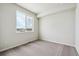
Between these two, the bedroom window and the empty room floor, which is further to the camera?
the bedroom window

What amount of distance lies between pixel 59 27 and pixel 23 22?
2.50m

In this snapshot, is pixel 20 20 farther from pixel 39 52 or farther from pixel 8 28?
pixel 39 52

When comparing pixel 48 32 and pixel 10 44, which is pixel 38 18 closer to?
pixel 48 32

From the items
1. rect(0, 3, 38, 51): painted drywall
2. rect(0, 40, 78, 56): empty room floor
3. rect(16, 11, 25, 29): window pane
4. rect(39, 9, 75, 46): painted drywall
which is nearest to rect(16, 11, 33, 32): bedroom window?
rect(16, 11, 25, 29): window pane

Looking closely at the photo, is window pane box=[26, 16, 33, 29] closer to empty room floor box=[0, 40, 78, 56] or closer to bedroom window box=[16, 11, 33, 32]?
bedroom window box=[16, 11, 33, 32]

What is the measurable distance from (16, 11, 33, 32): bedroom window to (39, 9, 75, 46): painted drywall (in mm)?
1075

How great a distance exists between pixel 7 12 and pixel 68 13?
3.47m

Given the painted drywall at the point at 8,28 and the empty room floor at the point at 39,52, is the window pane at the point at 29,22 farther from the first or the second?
the empty room floor at the point at 39,52

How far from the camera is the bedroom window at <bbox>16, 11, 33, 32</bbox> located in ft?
13.2

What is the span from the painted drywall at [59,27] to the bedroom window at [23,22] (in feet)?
3.53

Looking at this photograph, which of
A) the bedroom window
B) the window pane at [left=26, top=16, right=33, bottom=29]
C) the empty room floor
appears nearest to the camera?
the empty room floor

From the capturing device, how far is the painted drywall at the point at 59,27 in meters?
4.05

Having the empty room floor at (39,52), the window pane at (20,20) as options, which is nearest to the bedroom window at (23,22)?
the window pane at (20,20)

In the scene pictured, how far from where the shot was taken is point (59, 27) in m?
4.61
